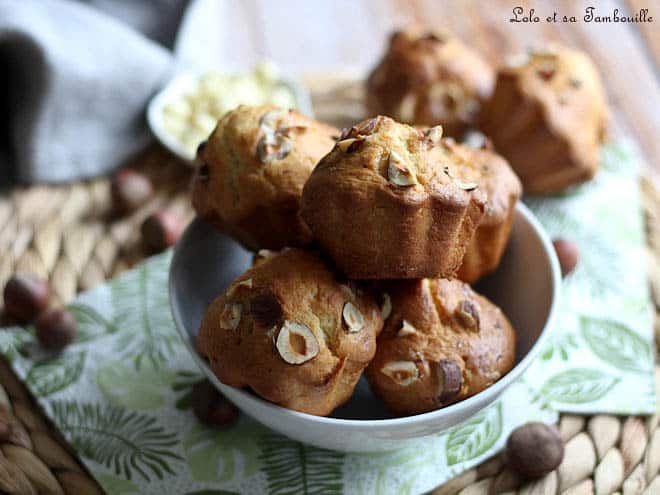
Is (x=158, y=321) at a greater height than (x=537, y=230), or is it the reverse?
(x=537, y=230)

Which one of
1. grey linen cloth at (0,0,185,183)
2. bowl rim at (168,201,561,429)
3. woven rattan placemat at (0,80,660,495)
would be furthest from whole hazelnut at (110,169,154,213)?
bowl rim at (168,201,561,429)

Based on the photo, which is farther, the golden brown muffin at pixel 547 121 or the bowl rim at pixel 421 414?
the golden brown muffin at pixel 547 121

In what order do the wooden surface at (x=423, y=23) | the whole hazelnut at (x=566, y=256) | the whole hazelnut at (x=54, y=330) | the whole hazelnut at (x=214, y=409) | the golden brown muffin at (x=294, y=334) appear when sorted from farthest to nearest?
the wooden surface at (x=423, y=23)
the whole hazelnut at (x=566, y=256)
the whole hazelnut at (x=54, y=330)
the whole hazelnut at (x=214, y=409)
the golden brown muffin at (x=294, y=334)

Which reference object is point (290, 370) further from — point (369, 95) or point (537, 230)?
point (369, 95)

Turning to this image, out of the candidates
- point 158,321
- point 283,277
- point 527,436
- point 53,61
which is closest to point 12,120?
point 53,61

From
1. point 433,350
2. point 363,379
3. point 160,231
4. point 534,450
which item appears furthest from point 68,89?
point 534,450

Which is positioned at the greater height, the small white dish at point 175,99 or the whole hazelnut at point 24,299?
the small white dish at point 175,99

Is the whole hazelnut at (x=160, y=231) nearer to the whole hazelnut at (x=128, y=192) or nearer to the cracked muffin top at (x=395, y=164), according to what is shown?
the whole hazelnut at (x=128, y=192)

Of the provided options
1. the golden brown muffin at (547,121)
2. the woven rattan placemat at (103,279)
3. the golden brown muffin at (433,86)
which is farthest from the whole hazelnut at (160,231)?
the golden brown muffin at (547,121)

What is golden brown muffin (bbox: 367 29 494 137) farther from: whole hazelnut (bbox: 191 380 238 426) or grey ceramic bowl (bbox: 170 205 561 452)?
whole hazelnut (bbox: 191 380 238 426)
